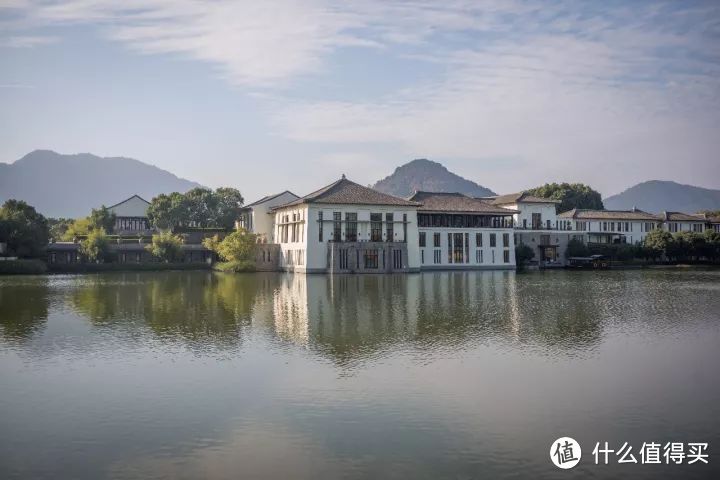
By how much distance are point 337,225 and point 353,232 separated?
1631mm

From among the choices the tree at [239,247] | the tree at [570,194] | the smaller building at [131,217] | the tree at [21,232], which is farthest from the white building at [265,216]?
the tree at [570,194]

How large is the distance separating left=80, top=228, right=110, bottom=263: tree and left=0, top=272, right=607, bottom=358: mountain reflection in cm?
2480

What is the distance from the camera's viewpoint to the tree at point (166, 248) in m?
70.7

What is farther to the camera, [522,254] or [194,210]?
[194,210]

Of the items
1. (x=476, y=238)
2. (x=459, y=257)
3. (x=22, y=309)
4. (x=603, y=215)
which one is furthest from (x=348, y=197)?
(x=603, y=215)

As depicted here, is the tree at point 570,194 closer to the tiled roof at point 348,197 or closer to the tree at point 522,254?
the tree at point 522,254

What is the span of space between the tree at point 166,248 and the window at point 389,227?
76.4 feet

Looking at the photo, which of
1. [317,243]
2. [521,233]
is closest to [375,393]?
[317,243]

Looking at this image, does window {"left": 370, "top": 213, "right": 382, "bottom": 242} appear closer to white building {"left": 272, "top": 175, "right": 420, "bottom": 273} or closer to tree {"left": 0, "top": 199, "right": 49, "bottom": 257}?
white building {"left": 272, "top": 175, "right": 420, "bottom": 273}

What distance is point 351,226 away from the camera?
204 ft

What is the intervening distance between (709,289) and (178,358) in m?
34.3

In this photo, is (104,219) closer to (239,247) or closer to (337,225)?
(239,247)

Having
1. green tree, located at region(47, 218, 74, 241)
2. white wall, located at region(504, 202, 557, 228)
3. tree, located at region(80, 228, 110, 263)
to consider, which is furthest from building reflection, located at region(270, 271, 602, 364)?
green tree, located at region(47, 218, 74, 241)

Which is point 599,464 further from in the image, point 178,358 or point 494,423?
point 178,358
